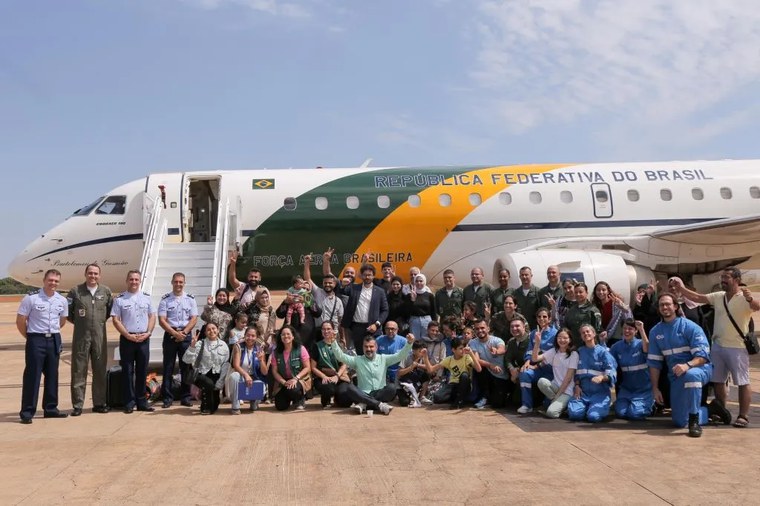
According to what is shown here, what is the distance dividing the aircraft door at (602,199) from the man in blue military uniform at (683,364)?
760cm

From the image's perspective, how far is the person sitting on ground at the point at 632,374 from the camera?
7.42 metres

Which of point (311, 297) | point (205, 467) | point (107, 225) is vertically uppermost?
point (107, 225)

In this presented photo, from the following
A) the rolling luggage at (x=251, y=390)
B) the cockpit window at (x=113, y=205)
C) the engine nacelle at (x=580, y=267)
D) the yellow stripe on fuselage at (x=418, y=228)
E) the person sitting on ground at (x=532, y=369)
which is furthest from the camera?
the yellow stripe on fuselage at (x=418, y=228)

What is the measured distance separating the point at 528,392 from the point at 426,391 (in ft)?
4.68

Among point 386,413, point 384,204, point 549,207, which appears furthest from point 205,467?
point 549,207

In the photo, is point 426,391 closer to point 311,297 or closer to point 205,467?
point 311,297

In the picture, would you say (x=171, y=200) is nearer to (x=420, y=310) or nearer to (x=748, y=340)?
(x=420, y=310)

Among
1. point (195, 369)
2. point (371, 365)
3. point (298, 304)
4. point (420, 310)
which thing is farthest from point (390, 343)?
point (195, 369)

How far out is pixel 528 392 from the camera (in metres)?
7.98

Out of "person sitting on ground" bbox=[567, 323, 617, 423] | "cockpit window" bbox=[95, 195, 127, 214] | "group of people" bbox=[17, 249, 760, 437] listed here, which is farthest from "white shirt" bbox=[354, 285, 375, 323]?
"cockpit window" bbox=[95, 195, 127, 214]

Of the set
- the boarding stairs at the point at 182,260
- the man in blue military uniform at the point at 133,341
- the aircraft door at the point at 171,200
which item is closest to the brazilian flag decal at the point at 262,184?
the boarding stairs at the point at 182,260

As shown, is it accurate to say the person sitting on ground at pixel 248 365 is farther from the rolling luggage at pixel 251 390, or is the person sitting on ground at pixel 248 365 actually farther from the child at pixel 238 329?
the child at pixel 238 329

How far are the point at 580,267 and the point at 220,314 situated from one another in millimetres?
6831

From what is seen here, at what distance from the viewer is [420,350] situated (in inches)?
339
